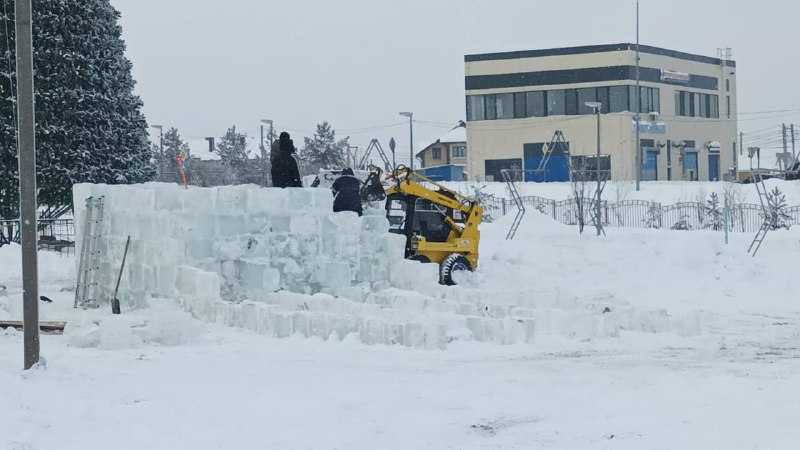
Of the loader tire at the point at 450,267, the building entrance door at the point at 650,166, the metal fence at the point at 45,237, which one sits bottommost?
the loader tire at the point at 450,267

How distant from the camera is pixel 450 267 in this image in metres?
24.2

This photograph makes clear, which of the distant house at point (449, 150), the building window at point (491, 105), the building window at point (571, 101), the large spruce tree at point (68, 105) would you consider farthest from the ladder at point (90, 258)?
the distant house at point (449, 150)

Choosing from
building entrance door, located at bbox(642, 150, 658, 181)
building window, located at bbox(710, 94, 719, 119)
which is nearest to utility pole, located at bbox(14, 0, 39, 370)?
building entrance door, located at bbox(642, 150, 658, 181)

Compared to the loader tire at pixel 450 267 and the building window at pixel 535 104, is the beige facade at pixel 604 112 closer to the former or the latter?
the building window at pixel 535 104

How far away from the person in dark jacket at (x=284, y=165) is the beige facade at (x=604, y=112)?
163 ft

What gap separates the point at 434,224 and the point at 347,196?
3.13m

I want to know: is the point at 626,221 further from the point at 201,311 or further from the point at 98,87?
the point at 201,311

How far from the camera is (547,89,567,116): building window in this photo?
232 feet

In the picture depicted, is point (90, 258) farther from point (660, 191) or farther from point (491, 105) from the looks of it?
point (491, 105)

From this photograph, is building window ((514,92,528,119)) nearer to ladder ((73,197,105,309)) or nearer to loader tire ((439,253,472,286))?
loader tire ((439,253,472,286))

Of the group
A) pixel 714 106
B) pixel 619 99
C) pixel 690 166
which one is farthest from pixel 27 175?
pixel 714 106

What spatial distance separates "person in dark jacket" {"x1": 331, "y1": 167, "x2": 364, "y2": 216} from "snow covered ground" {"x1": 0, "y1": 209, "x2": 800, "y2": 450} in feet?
16.9

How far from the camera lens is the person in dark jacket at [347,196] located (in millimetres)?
22188

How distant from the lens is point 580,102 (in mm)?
70000
